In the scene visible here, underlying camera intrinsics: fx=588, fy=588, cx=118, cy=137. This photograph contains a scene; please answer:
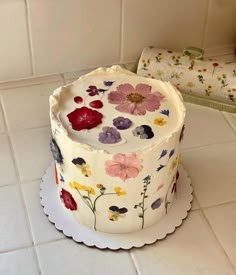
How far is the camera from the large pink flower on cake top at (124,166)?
722 millimetres

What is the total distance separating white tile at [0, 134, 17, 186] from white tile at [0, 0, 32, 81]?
0.15 meters

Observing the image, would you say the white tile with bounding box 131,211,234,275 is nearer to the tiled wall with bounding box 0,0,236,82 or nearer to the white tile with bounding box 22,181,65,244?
the white tile with bounding box 22,181,65,244

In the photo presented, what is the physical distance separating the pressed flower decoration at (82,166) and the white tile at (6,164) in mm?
175

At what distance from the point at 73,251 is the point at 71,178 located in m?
Answer: 0.10

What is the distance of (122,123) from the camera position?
77 cm

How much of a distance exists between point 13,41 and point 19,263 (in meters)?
0.41

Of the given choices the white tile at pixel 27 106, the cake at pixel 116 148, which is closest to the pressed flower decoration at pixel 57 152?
the cake at pixel 116 148

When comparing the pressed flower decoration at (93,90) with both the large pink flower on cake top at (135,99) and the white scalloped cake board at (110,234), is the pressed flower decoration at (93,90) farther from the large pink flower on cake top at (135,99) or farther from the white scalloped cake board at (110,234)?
the white scalloped cake board at (110,234)

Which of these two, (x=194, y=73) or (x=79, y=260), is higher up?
(x=194, y=73)

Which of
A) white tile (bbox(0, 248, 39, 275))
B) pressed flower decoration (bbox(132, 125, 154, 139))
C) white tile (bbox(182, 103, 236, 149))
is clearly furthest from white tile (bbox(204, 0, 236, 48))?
white tile (bbox(0, 248, 39, 275))

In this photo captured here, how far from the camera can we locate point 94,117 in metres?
0.77

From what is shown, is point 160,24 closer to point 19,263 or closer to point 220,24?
point 220,24

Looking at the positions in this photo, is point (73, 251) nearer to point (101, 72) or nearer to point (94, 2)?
point (101, 72)

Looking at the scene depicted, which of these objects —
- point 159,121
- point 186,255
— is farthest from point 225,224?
point 159,121
